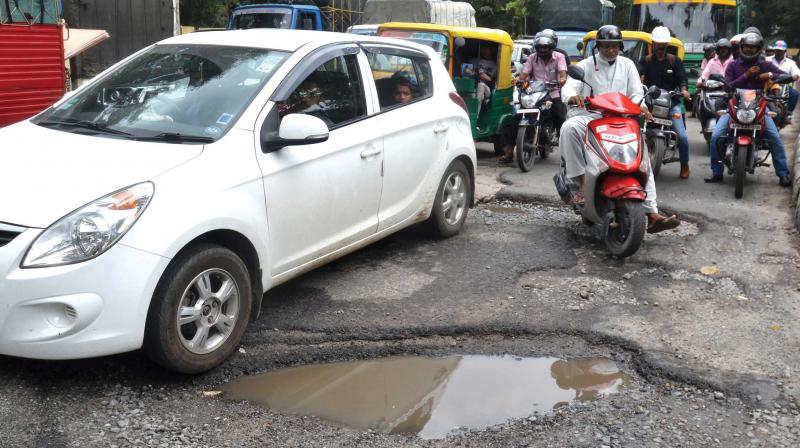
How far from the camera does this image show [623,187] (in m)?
6.30

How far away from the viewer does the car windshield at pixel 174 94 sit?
180 inches

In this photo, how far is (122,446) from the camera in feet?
11.0

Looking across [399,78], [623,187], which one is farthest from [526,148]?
[399,78]

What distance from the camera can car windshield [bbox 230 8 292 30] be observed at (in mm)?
18094

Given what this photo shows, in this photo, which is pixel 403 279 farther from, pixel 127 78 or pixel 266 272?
pixel 127 78

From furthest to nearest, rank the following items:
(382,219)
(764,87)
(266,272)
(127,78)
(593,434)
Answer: (764,87)
(382,219)
(127,78)
(266,272)
(593,434)

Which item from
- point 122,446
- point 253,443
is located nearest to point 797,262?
point 253,443

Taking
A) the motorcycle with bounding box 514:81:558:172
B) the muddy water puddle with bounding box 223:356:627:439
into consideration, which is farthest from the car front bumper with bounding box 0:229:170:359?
the motorcycle with bounding box 514:81:558:172

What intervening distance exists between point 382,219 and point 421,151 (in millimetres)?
703

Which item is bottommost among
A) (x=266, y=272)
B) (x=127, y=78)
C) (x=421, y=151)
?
(x=266, y=272)

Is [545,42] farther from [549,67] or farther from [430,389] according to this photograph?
[430,389]

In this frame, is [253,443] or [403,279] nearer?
[253,443]

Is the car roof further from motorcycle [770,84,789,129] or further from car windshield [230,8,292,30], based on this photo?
car windshield [230,8,292,30]

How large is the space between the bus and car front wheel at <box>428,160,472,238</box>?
14.6m
